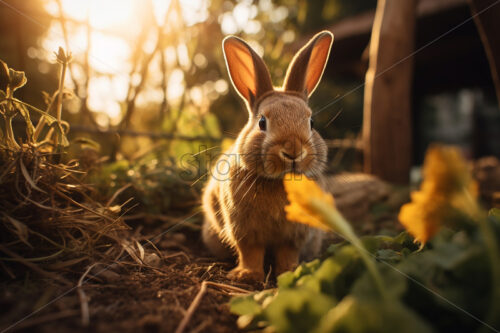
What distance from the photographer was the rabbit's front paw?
2176 mm

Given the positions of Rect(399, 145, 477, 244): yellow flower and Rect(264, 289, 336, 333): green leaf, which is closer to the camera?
Rect(399, 145, 477, 244): yellow flower

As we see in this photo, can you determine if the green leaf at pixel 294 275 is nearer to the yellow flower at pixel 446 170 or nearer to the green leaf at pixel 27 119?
the yellow flower at pixel 446 170

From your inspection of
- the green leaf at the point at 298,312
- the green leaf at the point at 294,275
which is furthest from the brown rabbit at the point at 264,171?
the green leaf at the point at 298,312

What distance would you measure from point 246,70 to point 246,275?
172cm

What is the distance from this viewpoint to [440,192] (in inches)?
41.2

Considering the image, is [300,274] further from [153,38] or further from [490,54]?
[153,38]

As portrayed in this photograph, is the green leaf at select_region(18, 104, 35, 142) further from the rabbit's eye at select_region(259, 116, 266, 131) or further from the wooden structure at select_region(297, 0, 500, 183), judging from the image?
the wooden structure at select_region(297, 0, 500, 183)

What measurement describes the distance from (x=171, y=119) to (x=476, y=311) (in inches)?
183

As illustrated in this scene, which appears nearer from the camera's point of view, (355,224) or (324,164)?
(324,164)

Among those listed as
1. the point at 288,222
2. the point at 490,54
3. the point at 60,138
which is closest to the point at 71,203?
the point at 60,138

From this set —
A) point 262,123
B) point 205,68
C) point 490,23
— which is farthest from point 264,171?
point 205,68

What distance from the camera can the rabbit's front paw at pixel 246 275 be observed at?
2176 mm

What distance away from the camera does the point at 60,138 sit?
1940 mm

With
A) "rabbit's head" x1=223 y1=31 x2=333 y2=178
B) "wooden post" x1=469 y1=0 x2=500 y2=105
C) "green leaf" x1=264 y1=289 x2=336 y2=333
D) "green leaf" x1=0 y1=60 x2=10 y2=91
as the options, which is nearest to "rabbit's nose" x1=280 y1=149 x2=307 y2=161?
"rabbit's head" x1=223 y1=31 x2=333 y2=178
